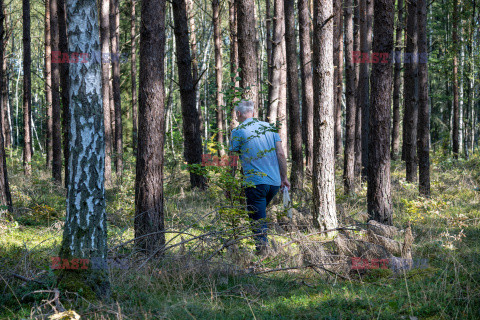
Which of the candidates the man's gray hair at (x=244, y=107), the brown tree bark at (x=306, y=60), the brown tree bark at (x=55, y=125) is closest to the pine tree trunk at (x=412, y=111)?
the brown tree bark at (x=306, y=60)

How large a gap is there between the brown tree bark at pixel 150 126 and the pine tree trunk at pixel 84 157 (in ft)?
6.04

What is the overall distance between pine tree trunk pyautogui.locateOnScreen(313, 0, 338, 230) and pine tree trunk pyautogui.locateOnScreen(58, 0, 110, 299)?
379 cm

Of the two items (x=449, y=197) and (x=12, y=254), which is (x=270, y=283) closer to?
(x=12, y=254)

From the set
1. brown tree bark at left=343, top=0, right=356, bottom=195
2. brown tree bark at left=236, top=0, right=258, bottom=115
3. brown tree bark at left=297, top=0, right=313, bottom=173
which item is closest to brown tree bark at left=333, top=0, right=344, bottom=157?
brown tree bark at left=343, top=0, right=356, bottom=195

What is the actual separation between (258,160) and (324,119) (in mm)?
1539

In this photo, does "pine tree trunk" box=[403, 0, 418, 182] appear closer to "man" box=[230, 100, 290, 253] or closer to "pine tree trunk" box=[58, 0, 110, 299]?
"man" box=[230, 100, 290, 253]

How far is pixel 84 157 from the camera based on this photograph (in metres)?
3.64

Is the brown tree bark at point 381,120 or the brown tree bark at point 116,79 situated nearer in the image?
the brown tree bark at point 381,120

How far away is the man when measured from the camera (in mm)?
5480

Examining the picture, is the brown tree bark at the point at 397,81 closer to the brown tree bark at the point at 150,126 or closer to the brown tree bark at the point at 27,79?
the brown tree bark at the point at 150,126

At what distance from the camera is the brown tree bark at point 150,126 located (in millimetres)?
5656

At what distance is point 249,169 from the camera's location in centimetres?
553

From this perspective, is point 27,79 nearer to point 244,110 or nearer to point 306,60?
point 306,60

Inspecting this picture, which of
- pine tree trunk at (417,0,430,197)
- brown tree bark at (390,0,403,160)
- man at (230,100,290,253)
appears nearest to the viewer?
man at (230,100,290,253)
